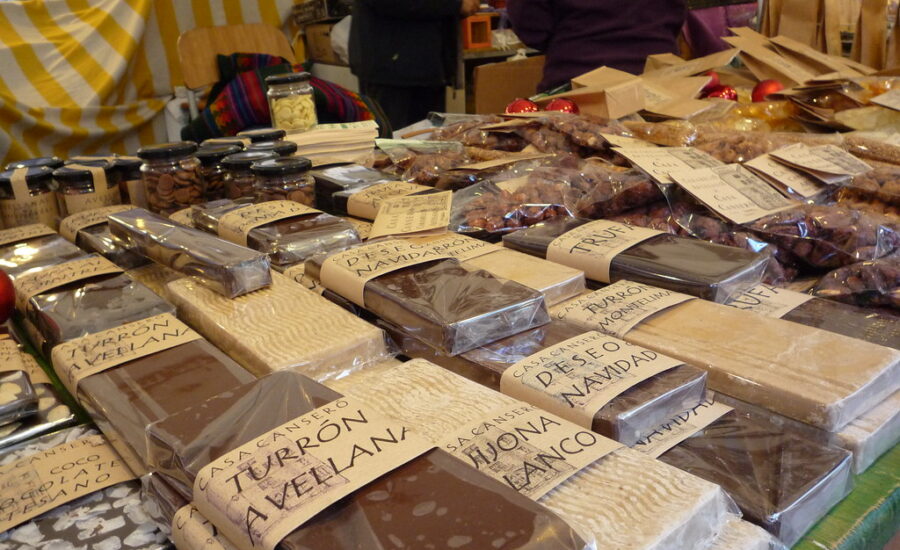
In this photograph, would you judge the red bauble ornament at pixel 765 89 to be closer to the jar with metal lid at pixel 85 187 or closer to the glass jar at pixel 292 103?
the glass jar at pixel 292 103

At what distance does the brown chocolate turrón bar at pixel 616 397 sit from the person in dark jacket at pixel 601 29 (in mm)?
2262

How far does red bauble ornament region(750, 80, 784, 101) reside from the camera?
1.92 m

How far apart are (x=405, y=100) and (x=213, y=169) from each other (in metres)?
2.00

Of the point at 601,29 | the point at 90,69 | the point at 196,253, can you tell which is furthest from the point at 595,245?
the point at 90,69

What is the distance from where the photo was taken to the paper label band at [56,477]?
0.59m

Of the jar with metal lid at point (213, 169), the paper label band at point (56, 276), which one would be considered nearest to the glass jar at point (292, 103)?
the jar with metal lid at point (213, 169)

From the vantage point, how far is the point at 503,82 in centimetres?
321

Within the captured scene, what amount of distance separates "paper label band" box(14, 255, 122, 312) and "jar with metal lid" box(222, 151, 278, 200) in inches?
14.4

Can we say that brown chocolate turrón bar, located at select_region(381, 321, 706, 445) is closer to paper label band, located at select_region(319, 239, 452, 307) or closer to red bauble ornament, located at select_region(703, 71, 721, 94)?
→ paper label band, located at select_region(319, 239, 452, 307)

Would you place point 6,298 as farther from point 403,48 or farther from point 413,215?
point 403,48

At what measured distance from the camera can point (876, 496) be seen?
594mm

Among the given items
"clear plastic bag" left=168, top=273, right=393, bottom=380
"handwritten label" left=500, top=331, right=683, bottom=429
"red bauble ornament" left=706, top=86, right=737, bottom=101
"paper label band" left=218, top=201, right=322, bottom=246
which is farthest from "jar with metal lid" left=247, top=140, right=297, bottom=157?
"red bauble ornament" left=706, top=86, right=737, bottom=101

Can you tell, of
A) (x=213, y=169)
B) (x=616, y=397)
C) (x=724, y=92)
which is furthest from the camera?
(x=724, y=92)

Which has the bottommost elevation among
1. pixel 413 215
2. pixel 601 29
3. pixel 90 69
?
pixel 413 215
